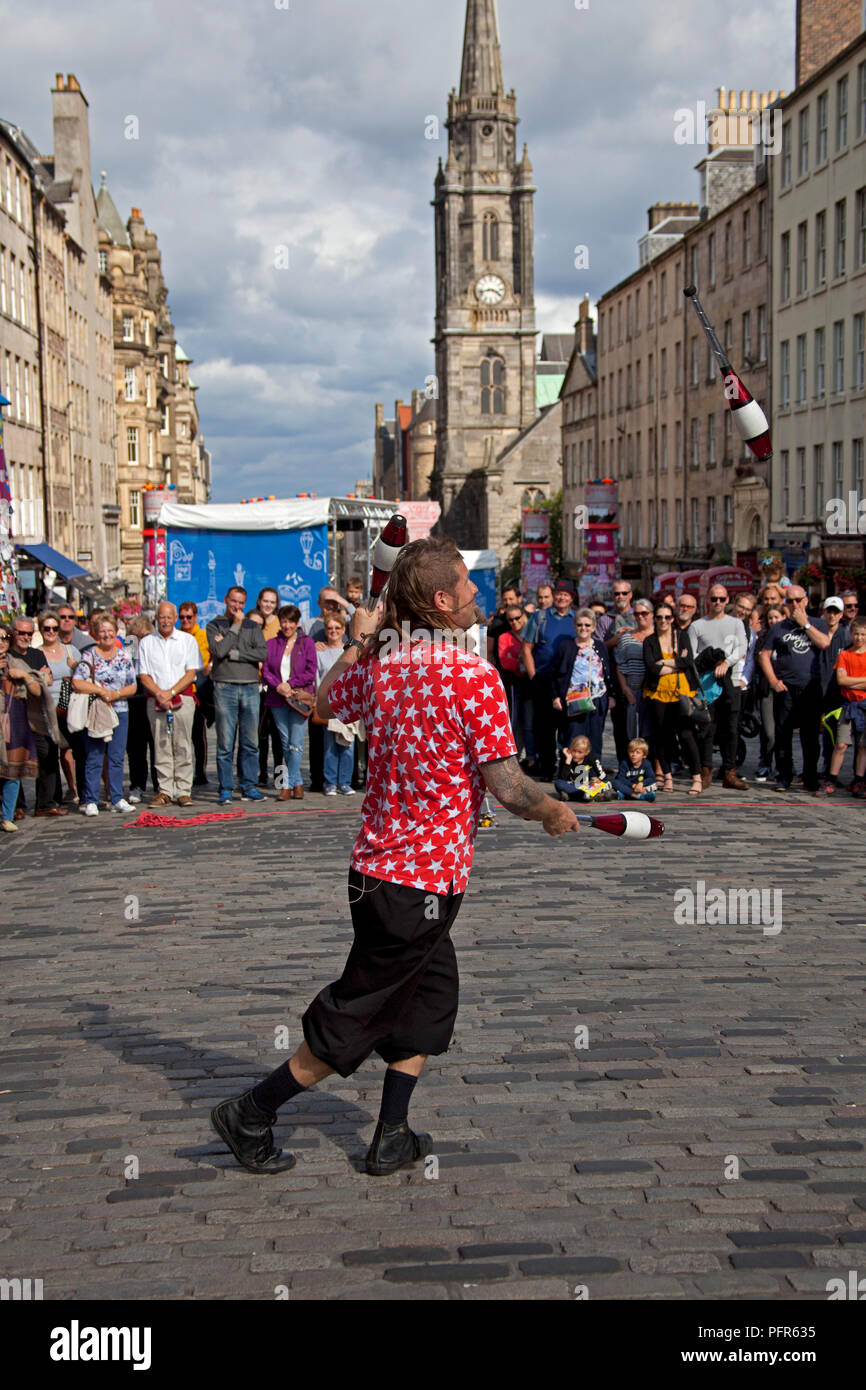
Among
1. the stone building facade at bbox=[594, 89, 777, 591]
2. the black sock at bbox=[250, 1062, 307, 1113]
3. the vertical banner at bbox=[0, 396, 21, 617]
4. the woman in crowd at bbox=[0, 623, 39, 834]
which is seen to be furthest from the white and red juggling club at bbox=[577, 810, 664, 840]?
Result: the stone building facade at bbox=[594, 89, 777, 591]

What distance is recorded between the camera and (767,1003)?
6.55m

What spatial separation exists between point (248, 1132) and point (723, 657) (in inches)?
411

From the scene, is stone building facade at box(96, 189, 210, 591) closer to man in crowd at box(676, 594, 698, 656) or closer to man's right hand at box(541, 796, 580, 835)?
man in crowd at box(676, 594, 698, 656)

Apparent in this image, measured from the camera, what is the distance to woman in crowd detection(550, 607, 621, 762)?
562 inches

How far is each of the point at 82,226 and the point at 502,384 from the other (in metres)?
59.8

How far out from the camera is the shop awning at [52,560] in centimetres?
3619

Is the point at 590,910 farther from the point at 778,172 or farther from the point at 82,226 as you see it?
the point at 82,226

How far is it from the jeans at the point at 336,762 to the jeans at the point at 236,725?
27.3 inches

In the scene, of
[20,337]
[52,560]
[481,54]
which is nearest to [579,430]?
[20,337]

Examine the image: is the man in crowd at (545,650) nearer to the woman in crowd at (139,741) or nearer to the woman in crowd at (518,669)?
the woman in crowd at (518,669)

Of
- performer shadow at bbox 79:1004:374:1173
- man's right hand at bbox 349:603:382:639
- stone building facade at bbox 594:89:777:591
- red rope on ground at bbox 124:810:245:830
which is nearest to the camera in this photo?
man's right hand at bbox 349:603:382:639

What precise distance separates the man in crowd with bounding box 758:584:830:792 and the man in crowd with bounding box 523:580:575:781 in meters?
2.06

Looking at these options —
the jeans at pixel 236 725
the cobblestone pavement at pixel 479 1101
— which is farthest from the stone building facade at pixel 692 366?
the cobblestone pavement at pixel 479 1101
